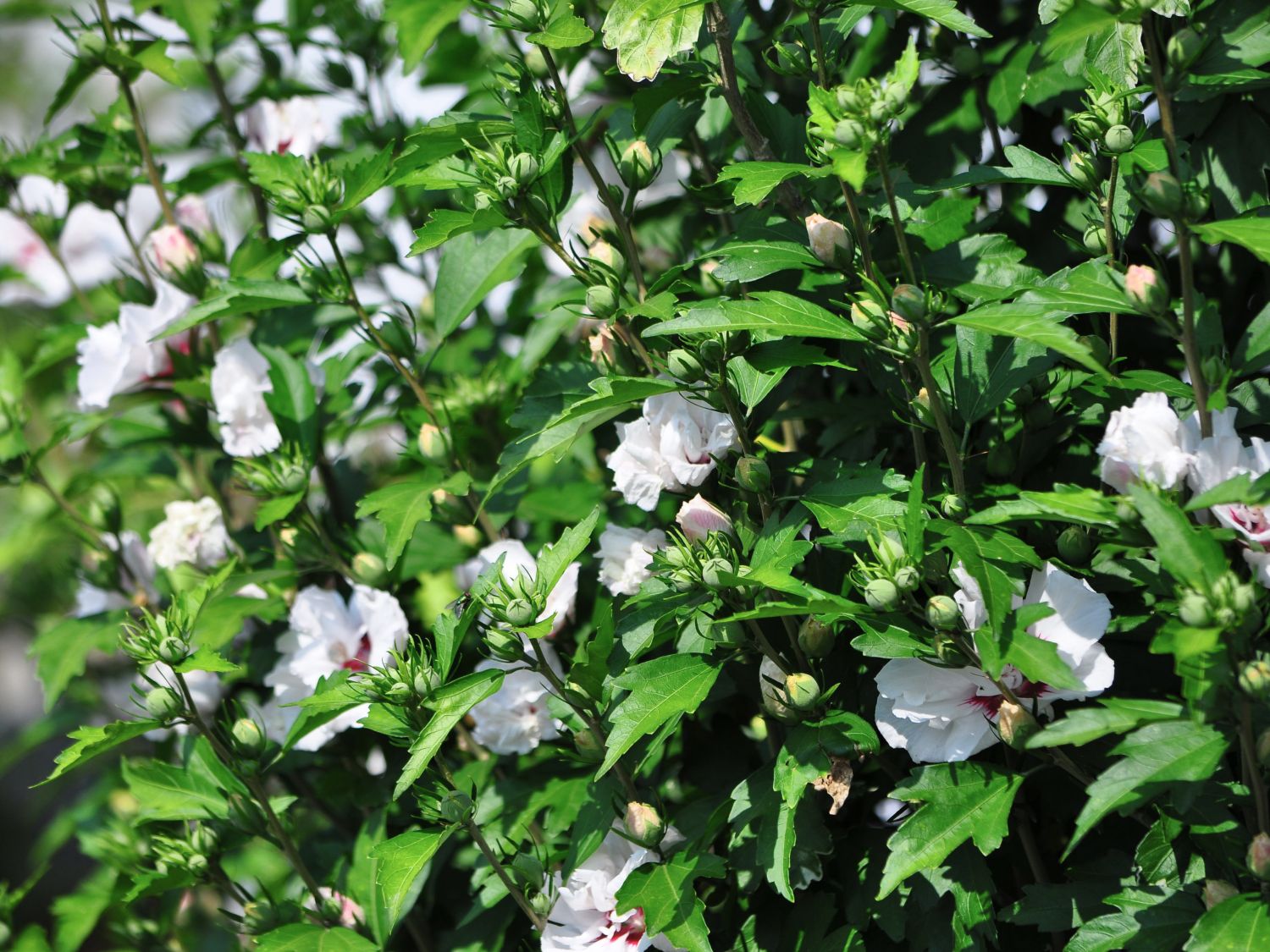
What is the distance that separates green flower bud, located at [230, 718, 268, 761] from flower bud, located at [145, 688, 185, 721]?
0.24 ft

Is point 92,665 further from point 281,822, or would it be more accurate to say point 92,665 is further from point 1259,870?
point 1259,870

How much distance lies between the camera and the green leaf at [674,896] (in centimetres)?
115

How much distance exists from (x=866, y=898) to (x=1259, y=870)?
41 cm

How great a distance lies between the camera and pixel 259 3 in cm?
230

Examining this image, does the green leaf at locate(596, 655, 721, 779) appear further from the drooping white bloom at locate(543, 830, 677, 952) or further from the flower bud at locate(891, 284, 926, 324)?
the flower bud at locate(891, 284, 926, 324)

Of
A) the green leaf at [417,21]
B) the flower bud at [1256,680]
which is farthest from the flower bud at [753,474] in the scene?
the green leaf at [417,21]

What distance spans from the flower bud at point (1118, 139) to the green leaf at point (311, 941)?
3.89 ft

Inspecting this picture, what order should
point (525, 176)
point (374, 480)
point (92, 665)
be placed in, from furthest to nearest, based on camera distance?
point (92, 665), point (374, 480), point (525, 176)

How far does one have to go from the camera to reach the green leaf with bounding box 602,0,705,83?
1.19 metres

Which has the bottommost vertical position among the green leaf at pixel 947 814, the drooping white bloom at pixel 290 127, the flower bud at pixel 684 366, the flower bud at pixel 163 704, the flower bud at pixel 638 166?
the green leaf at pixel 947 814

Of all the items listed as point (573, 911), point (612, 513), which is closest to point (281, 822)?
point (573, 911)

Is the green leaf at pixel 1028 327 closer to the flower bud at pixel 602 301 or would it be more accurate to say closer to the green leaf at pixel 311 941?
the flower bud at pixel 602 301

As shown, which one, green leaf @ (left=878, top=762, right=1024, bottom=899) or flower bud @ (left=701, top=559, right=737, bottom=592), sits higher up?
flower bud @ (left=701, top=559, right=737, bottom=592)

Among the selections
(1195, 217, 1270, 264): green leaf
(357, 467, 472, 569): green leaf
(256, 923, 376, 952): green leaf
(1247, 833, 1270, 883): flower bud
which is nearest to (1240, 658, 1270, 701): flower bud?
(1247, 833, 1270, 883): flower bud
